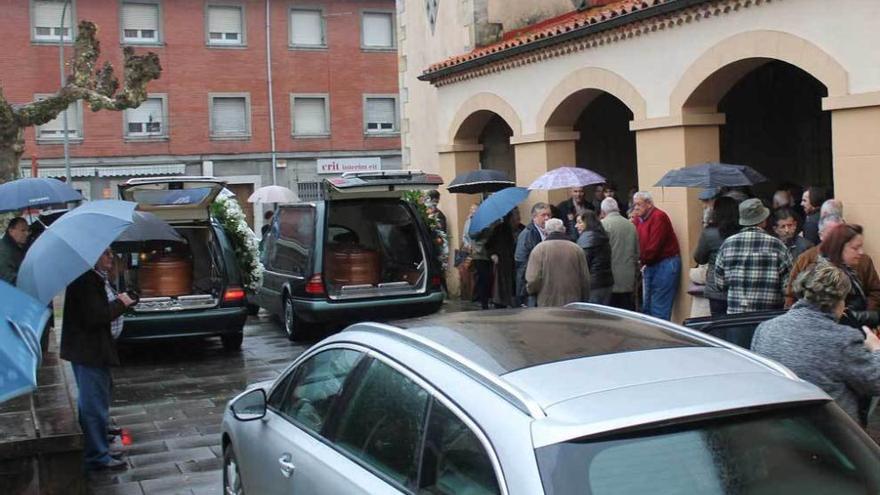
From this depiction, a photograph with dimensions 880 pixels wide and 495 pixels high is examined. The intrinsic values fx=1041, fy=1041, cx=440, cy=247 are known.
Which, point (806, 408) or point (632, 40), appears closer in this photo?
point (806, 408)

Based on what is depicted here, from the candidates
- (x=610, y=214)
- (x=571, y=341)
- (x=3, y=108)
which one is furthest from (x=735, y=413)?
(x=3, y=108)

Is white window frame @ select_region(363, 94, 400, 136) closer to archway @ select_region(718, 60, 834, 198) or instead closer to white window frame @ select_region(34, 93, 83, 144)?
white window frame @ select_region(34, 93, 83, 144)

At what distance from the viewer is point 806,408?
345cm

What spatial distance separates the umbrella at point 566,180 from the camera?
12.9 m

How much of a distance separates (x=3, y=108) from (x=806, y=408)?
15.8 m

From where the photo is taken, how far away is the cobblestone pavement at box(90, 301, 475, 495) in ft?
24.5

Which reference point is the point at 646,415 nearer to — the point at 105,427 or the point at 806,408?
the point at 806,408

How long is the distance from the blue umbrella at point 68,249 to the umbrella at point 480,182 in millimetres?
7849

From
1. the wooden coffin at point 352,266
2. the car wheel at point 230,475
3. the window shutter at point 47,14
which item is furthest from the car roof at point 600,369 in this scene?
the window shutter at point 47,14

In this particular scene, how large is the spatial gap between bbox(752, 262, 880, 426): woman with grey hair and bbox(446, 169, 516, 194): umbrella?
9869 millimetres

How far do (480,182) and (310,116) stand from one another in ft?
78.9

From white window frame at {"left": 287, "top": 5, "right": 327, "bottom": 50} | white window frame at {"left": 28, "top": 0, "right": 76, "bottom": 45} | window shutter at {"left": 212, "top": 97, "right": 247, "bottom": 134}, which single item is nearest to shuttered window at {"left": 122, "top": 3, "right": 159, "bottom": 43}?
white window frame at {"left": 28, "top": 0, "right": 76, "bottom": 45}

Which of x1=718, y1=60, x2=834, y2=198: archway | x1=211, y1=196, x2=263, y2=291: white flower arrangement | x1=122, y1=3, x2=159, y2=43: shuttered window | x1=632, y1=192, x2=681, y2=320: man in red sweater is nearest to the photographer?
x1=632, y1=192, x2=681, y2=320: man in red sweater

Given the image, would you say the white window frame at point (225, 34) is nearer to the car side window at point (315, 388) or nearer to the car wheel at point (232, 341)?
the car wheel at point (232, 341)
